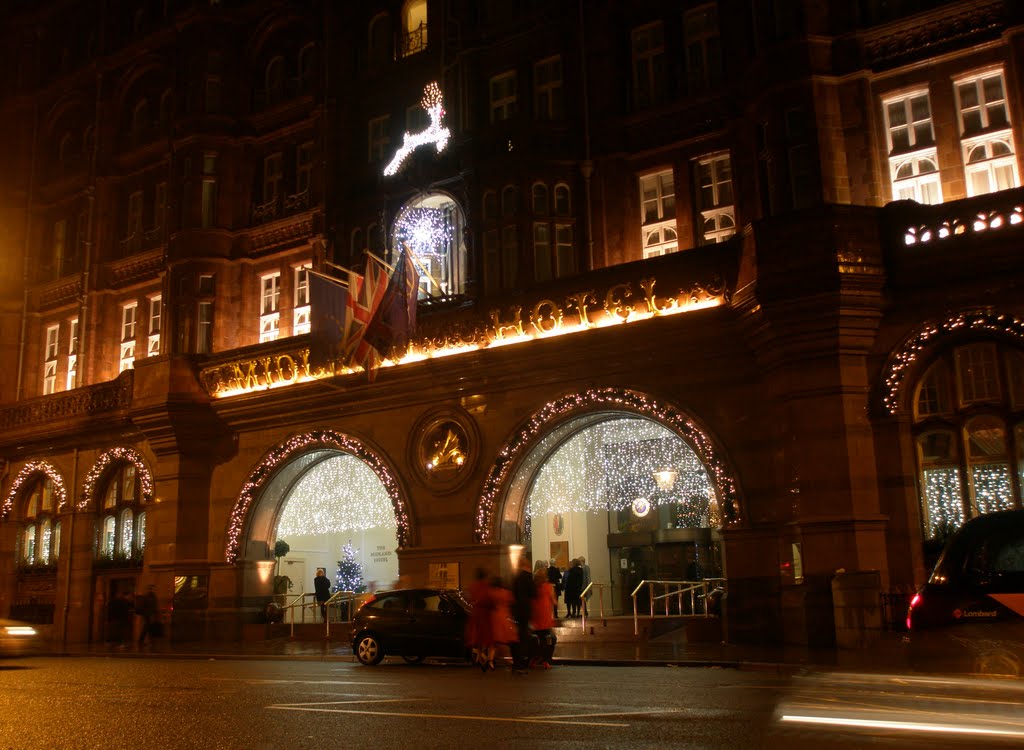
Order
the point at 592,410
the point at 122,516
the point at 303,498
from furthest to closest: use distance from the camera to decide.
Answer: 1. the point at 122,516
2. the point at 303,498
3. the point at 592,410

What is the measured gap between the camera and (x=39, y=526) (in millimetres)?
33625

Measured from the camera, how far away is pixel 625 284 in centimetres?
2203

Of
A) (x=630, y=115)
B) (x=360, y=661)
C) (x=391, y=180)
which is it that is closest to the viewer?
(x=360, y=661)

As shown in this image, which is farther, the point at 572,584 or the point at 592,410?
the point at 572,584

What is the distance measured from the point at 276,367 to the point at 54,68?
1963 centimetres

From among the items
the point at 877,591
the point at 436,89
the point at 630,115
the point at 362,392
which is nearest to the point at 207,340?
the point at 362,392

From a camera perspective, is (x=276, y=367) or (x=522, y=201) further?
(x=276, y=367)

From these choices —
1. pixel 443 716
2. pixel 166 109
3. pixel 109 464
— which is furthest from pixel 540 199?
pixel 443 716

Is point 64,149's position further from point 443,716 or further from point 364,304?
point 443,716

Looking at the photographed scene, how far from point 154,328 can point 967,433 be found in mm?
24798

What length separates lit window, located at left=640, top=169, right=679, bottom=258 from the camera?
25172 mm

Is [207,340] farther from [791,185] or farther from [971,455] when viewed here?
[971,455]

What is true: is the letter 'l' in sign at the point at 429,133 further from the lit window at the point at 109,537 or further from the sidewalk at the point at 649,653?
the lit window at the point at 109,537

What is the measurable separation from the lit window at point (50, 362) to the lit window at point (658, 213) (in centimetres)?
2198
